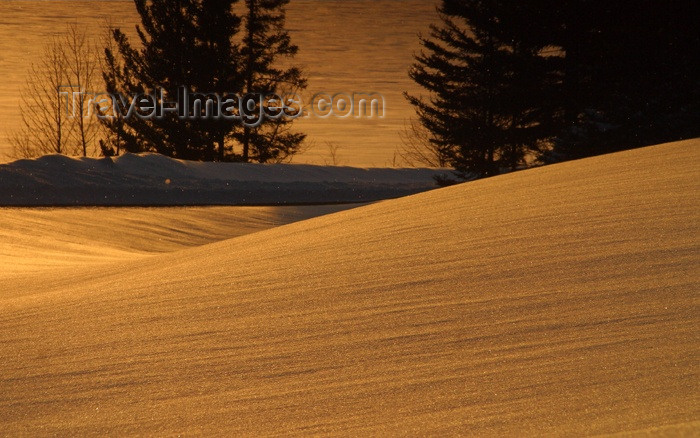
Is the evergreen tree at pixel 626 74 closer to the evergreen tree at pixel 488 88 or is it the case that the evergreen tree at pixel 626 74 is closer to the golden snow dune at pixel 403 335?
the evergreen tree at pixel 488 88

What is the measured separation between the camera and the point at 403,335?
3322 millimetres

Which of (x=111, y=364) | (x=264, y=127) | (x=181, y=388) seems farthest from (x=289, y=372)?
(x=264, y=127)

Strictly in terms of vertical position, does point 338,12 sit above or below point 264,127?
above

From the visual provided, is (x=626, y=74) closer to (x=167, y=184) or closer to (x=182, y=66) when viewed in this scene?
(x=167, y=184)

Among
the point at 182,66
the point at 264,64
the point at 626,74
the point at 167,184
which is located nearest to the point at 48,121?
the point at 182,66

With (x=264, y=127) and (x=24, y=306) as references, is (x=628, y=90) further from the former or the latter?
(x=264, y=127)

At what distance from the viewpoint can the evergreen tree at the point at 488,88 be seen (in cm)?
2072

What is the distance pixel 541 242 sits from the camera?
4.26 metres

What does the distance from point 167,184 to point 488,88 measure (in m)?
9.24

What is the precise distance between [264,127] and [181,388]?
25000mm

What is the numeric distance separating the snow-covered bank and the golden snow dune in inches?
328

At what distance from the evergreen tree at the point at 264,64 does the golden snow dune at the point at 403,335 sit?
21759 mm

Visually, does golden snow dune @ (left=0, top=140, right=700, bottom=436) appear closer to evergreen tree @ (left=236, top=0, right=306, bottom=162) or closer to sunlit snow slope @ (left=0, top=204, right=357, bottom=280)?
sunlit snow slope @ (left=0, top=204, right=357, bottom=280)

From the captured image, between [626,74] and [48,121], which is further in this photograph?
[48,121]
